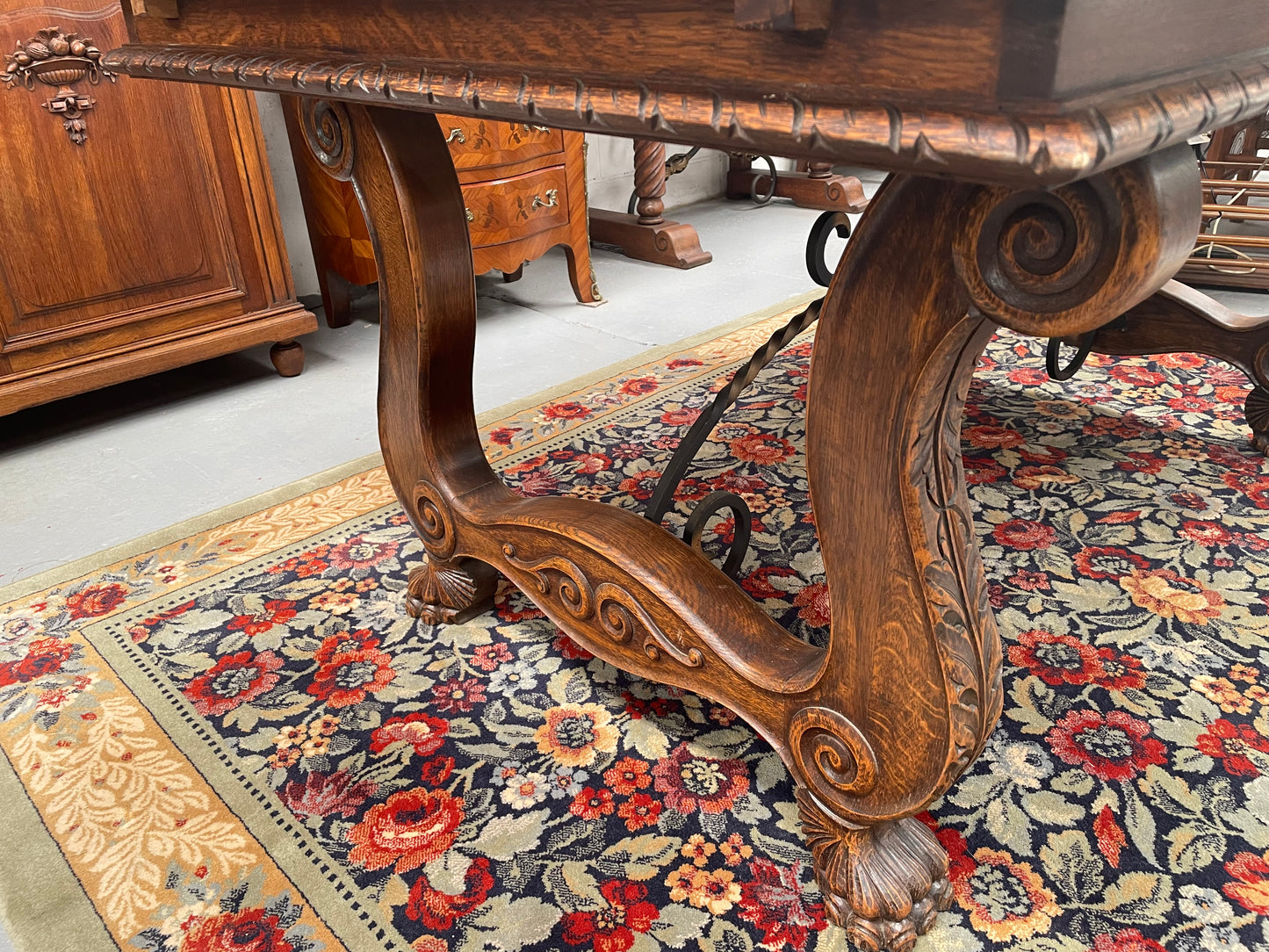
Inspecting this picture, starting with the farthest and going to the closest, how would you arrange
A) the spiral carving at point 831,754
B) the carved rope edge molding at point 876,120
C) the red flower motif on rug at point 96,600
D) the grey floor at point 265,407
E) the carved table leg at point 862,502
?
the grey floor at point 265,407 < the red flower motif on rug at point 96,600 < the spiral carving at point 831,754 < the carved table leg at point 862,502 < the carved rope edge molding at point 876,120

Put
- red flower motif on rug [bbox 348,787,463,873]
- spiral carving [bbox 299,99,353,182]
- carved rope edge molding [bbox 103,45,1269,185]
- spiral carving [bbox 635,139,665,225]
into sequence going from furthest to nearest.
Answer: spiral carving [bbox 635,139,665,225] < spiral carving [bbox 299,99,353,182] < red flower motif on rug [bbox 348,787,463,873] < carved rope edge molding [bbox 103,45,1269,185]

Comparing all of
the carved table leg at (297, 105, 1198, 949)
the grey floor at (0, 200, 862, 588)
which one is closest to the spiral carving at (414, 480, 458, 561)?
the carved table leg at (297, 105, 1198, 949)

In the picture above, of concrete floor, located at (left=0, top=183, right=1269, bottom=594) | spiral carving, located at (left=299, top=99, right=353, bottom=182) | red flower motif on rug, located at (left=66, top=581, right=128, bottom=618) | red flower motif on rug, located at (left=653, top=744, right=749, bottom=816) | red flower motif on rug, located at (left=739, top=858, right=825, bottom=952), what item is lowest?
concrete floor, located at (left=0, top=183, right=1269, bottom=594)

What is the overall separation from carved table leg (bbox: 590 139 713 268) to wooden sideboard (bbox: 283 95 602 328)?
44 centimetres

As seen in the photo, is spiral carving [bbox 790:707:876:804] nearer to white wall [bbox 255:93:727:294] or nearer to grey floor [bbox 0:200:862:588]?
grey floor [bbox 0:200:862:588]

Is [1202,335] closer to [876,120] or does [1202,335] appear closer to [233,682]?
[876,120]

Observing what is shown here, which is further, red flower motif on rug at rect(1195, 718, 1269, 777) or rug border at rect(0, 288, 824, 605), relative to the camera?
rug border at rect(0, 288, 824, 605)

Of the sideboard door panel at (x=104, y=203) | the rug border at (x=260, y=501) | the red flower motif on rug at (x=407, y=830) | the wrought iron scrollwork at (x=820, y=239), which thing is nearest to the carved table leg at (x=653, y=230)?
the rug border at (x=260, y=501)

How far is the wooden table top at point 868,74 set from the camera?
0.42 metres

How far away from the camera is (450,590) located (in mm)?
1305

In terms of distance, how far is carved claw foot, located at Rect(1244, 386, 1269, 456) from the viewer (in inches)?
65.6

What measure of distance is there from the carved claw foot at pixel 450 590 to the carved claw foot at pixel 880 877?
0.60 m

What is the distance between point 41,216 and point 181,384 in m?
0.56

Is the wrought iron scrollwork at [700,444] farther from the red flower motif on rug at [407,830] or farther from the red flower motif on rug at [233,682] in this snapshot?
the red flower motif on rug at [233,682]
